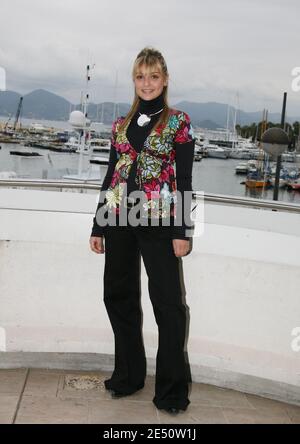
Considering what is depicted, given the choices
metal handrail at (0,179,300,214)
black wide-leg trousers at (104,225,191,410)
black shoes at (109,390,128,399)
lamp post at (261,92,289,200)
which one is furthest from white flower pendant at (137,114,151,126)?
lamp post at (261,92,289,200)

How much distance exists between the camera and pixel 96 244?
2430mm

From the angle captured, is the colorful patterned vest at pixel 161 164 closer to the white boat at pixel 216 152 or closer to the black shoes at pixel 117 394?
the black shoes at pixel 117 394

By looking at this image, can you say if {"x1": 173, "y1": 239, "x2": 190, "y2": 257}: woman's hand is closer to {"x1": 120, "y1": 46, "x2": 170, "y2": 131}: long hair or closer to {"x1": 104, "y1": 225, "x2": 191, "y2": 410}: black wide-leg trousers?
{"x1": 104, "y1": 225, "x2": 191, "y2": 410}: black wide-leg trousers

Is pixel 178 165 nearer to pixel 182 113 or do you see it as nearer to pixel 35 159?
pixel 182 113

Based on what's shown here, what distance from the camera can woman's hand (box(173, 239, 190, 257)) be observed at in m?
2.25

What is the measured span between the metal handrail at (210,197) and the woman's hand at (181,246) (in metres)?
0.74

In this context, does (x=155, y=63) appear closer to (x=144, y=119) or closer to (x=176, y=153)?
(x=144, y=119)

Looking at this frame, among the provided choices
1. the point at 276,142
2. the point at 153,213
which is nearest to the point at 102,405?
→ the point at 153,213

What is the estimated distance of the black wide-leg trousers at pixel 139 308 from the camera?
230 cm

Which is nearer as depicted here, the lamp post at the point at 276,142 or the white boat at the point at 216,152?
the lamp post at the point at 276,142

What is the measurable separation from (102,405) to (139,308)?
431mm

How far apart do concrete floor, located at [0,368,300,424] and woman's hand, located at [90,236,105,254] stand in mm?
608

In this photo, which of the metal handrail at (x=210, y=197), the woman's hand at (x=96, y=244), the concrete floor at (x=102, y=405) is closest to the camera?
the concrete floor at (x=102, y=405)

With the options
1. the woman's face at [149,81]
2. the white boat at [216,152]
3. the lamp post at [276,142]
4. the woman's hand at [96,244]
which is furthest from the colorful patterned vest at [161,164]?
the white boat at [216,152]
